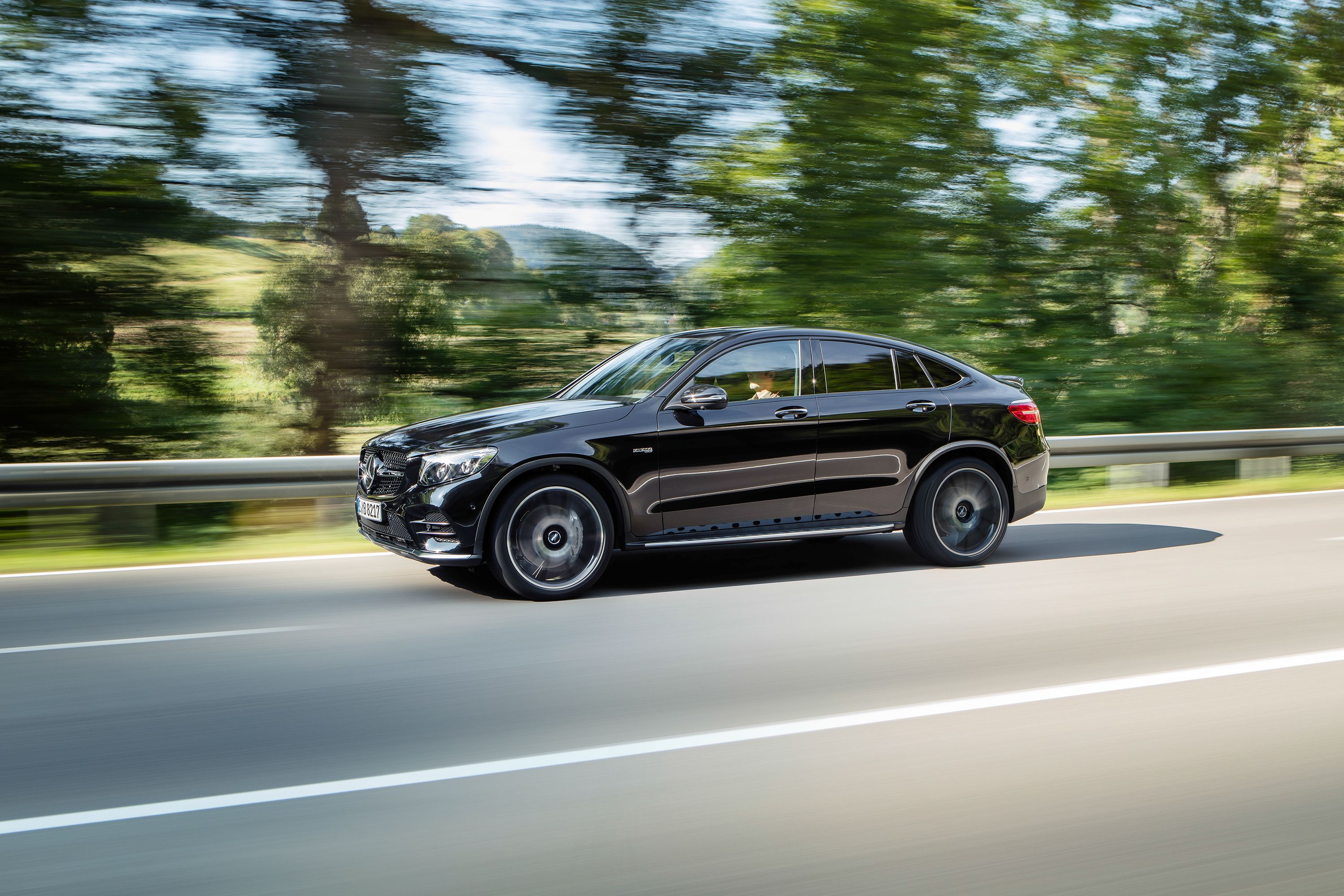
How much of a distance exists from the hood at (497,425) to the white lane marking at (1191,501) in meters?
5.52

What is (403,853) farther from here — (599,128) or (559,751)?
(599,128)

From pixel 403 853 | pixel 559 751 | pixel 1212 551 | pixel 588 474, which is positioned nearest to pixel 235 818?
pixel 403 853

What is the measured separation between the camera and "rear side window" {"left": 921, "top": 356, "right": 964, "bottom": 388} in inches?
326

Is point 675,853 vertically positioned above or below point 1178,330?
below

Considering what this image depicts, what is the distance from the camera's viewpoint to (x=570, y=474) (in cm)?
705

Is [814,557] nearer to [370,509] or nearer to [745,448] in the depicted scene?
[745,448]

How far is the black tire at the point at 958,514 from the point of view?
8047 millimetres

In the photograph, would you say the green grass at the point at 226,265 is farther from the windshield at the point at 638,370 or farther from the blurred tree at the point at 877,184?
the blurred tree at the point at 877,184

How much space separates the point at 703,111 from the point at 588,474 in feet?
24.6

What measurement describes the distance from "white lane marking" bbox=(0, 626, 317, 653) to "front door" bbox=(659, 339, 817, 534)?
2353 millimetres

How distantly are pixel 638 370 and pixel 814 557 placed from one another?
197cm

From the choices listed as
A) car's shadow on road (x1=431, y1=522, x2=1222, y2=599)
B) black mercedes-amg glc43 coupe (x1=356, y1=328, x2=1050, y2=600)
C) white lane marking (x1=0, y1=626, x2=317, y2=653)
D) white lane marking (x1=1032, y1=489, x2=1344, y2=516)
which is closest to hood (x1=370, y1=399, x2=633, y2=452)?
black mercedes-amg glc43 coupe (x1=356, y1=328, x2=1050, y2=600)

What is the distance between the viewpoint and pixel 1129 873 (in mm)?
3262

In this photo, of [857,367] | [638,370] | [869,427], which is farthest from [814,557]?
[638,370]
